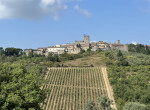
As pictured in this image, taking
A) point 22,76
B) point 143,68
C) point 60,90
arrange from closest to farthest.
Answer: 1. point 22,76
2. point 60,90
3. point 143,68

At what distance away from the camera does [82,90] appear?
5991 centimetres

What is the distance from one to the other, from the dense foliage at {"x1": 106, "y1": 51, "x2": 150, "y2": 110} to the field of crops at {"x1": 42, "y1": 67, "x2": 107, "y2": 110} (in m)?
3.98

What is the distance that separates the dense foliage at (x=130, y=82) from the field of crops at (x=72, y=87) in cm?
398

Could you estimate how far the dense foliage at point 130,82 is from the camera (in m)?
51.2

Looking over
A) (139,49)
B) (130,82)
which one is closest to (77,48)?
(139,49)

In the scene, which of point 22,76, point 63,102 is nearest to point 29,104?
point 22,76

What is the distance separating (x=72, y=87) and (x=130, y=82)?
15687 millimetres

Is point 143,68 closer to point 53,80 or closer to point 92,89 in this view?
point 92,89

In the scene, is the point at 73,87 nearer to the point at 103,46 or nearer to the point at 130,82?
the point at 130,82

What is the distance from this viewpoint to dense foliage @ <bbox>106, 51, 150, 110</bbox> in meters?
51.2

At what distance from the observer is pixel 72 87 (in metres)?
62.0

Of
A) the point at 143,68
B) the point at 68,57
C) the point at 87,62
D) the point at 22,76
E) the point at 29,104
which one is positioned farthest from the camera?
the point at 68,57

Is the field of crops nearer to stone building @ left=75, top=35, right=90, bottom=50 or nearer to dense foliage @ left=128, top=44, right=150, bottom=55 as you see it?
stone building @ left=75, top=35, right=90, bottom=50

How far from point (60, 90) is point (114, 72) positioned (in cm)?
1890
